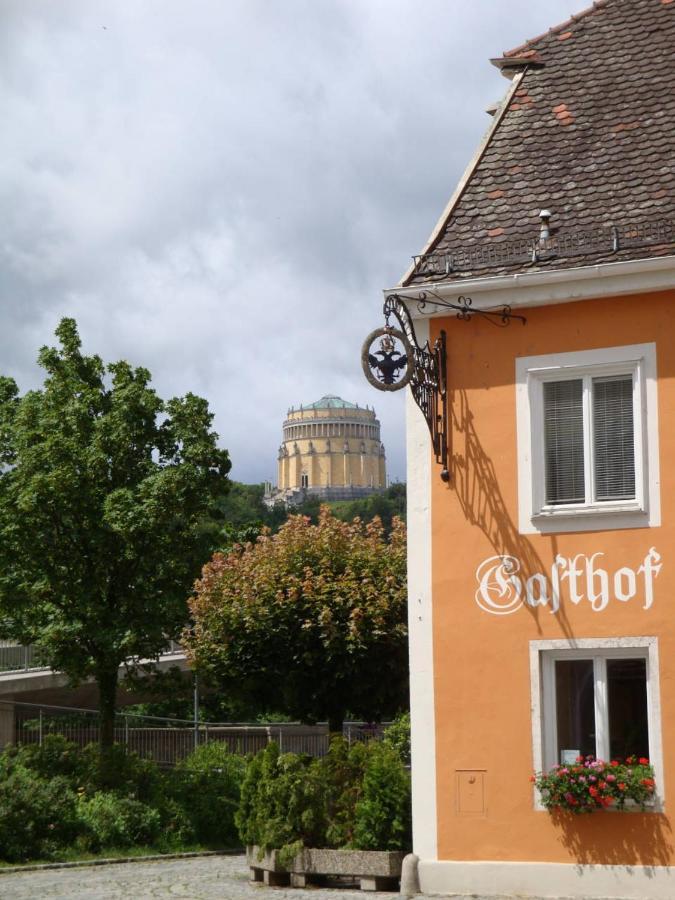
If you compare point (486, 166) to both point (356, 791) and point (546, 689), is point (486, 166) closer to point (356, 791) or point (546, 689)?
point (546, 689)

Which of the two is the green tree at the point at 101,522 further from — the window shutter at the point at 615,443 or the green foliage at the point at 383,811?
the window shutter at the point at 615,443

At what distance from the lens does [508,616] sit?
49.5 ft

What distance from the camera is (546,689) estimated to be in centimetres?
1495

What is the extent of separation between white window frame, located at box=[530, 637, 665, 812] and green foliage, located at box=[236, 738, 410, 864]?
2056mm

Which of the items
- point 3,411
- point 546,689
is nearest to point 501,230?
point 546,689

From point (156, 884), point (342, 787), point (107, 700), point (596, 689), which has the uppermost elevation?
point (596, 689)

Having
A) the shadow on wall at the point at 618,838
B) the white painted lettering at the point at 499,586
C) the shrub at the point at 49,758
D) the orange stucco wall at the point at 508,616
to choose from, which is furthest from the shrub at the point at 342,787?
the shrub at the point at 49,758

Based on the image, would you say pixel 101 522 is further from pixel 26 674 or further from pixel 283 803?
pixel 26 674

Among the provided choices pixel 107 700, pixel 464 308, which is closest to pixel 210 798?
pixel 107 700

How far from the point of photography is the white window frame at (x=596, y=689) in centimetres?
1428

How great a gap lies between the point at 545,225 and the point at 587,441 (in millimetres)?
2510

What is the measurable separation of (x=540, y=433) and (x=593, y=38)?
18.8 feet

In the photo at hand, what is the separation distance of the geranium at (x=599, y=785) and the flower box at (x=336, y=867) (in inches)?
85.5

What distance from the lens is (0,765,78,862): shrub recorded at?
67.9 feet
